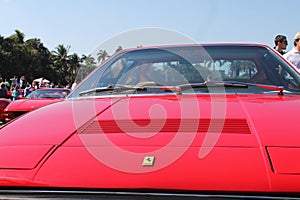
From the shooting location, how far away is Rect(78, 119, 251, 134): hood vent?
1.42 meters

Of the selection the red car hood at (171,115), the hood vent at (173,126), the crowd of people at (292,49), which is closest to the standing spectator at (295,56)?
the crowd of people at (292,49)

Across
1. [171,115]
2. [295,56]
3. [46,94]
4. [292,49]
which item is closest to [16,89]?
[46,94]

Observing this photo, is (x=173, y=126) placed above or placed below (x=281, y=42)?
below

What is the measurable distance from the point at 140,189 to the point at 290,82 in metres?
1.57

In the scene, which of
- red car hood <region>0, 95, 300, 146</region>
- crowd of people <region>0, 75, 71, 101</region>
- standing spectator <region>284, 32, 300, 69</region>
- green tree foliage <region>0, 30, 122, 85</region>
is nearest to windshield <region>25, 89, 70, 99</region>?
crowd of people <region>0, 75, 71, 101</region>

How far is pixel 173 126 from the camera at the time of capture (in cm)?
146

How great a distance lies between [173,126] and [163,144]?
6.5 inches

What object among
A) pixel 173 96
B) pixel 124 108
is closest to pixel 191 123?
→ pixel 124 108

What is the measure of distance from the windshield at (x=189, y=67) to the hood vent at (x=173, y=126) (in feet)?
2.78

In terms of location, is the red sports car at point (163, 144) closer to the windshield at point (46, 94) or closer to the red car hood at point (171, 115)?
the red car hood at point (171, 115)

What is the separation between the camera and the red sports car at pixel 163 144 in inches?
43.8

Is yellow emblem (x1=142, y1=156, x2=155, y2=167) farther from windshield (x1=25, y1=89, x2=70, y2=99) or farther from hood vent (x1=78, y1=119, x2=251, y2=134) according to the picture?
windshield (x1=25, y1=89, x2=70, y2=99)

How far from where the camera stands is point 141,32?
255 cm

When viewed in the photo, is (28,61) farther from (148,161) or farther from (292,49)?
(148,161)
